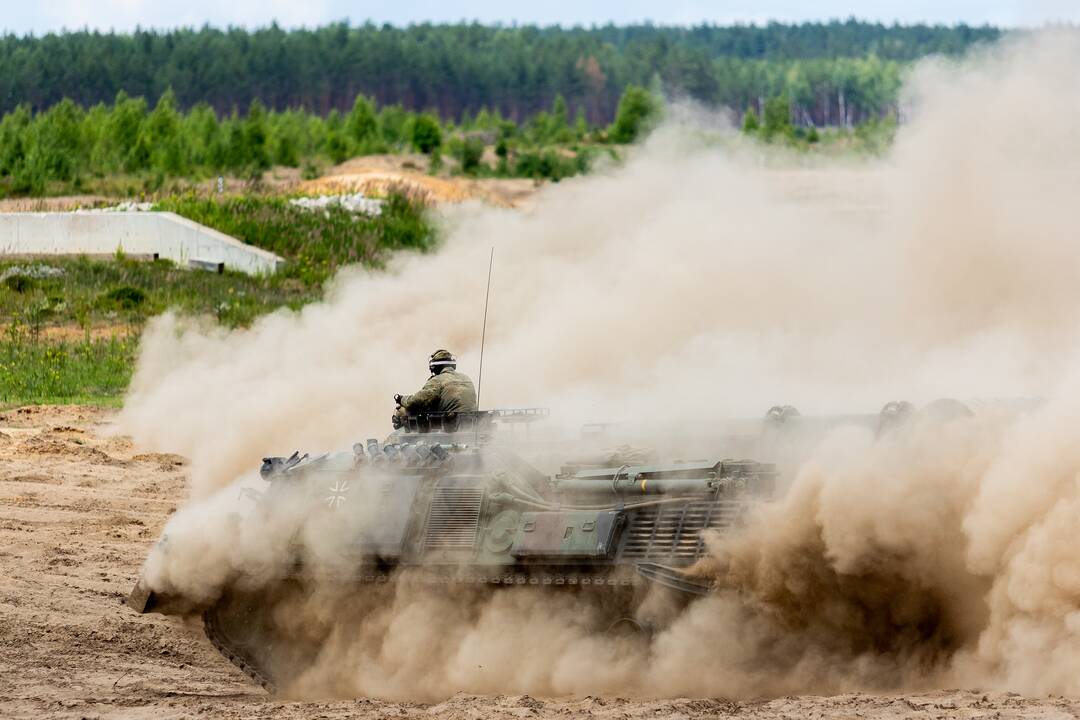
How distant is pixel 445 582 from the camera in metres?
12.8

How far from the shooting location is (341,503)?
13578mm

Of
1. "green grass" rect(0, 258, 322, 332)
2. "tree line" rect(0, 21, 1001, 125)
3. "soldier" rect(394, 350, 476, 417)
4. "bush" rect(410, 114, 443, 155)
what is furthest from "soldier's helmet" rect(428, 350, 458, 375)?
"tree line" rect(0, 21, 1001, 125)

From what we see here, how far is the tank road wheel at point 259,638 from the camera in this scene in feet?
43.9

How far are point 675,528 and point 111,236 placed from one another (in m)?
26.0

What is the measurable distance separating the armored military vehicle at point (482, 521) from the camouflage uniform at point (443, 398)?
0.78 m

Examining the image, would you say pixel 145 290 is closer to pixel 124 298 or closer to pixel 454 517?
pixel 124 298

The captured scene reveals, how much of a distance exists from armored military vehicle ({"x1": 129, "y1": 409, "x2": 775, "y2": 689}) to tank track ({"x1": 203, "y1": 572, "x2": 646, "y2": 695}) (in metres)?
0.01

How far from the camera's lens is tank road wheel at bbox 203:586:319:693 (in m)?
13.4

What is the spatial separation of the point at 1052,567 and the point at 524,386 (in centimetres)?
1195

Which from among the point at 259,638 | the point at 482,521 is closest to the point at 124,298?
the point at 259,638

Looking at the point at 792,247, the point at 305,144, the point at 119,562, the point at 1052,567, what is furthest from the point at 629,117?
the point at 1052,567

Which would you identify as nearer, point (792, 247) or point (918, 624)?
point (918, 624)

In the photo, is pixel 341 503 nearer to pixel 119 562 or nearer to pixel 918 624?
pixel 119 562

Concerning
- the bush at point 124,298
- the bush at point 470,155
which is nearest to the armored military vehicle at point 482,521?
the bush at point 124,298
